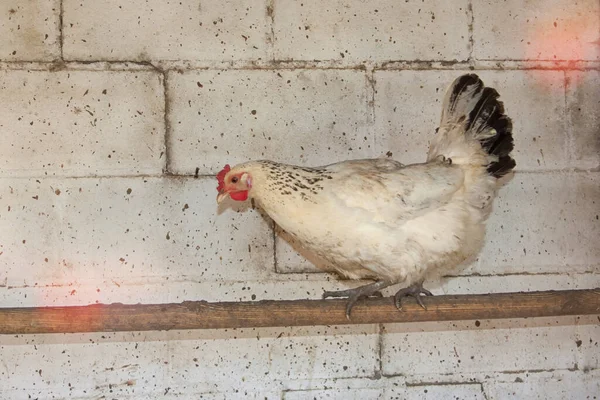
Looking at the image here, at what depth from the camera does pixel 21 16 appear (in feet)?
9.39

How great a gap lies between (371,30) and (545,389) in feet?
6.06

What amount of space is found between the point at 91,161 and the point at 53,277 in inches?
20.7

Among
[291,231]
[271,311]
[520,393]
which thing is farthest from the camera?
[520,393]

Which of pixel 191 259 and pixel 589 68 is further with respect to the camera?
pixel 589 68

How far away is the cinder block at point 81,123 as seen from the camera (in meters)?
2.82

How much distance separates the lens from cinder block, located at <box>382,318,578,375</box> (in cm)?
294

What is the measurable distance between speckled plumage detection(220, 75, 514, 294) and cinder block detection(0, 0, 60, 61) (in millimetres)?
1135

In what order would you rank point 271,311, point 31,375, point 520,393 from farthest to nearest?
point 520,393 < point 31,375 < point 271,311

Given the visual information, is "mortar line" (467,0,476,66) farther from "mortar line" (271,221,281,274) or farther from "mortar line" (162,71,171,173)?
"mortar line" (162,71,171,173)

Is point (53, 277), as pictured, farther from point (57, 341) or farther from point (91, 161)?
point (91, 161)

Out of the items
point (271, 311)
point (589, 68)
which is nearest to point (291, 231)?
point (271, 311)

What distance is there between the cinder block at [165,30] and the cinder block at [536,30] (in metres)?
1.05

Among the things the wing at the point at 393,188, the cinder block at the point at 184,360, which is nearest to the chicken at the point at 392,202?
the wing at the point at 393,188

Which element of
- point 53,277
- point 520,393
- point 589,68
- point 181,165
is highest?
point 589,68
